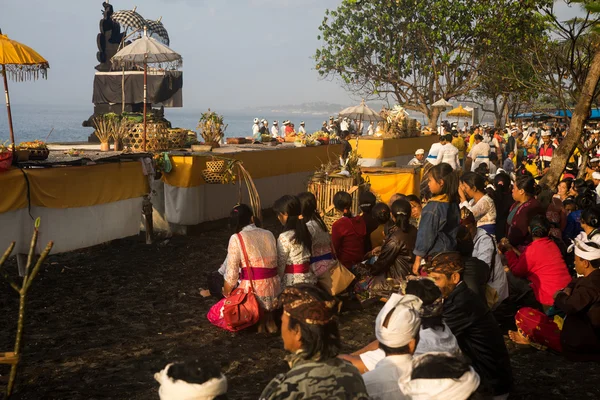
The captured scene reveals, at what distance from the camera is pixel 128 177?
9781 mm

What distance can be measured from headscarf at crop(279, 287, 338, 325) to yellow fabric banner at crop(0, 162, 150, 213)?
18.0 feet

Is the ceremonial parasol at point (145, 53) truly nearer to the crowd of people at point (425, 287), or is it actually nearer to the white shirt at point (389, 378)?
the crowd of people at point (425, 287)

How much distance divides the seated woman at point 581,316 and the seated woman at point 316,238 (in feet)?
7.34

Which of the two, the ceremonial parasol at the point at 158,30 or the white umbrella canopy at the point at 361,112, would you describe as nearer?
the white umbrella canopy at the point at 361,112

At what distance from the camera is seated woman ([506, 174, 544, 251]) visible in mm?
7922

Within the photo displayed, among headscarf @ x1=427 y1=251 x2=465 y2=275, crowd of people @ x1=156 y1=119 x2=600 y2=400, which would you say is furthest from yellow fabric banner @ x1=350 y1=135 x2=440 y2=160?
headscarf @ x1=427 y1=251 x2=465 y2=275

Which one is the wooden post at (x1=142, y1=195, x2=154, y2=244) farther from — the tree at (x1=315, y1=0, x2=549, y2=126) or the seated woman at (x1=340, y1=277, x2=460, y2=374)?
the tree at (x1=315, y1=0, x2=549, y2=126)

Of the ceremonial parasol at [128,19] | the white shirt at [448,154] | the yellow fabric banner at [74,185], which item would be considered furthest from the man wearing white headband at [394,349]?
the ceremonial parasol at [128,19]

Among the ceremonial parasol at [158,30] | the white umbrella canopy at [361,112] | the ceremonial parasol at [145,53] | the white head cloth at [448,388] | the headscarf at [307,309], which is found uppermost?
the ceremonial parasol at [158,30]

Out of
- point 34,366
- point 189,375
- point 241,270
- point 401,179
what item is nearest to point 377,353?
point 189,375

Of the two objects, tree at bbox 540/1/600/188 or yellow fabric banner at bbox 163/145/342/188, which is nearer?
tree at bbox 540/1/600/188

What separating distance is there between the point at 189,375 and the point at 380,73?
37.1 m

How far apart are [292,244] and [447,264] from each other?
2.13 metres

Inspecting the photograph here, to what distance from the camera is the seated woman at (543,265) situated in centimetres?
658
